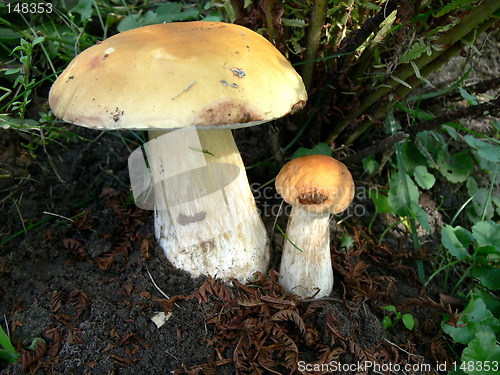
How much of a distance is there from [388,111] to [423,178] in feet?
1.59

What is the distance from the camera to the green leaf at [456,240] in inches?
78.3

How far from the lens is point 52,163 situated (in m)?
2.37

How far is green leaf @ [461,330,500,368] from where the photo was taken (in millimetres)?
1606

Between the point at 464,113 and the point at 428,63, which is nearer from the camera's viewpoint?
the point at 428,63

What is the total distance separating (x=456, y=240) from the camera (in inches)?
80.5

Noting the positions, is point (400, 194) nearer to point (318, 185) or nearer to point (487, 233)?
point (487, 233)

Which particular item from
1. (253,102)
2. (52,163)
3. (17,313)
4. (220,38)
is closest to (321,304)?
(253,102)

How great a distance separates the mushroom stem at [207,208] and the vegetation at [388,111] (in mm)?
239

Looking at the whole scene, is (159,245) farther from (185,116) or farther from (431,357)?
(431,357)

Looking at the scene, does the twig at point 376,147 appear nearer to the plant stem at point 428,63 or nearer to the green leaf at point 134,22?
the plant stem at point 428,63

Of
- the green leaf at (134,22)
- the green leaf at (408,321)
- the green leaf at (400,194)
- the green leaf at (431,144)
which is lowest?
the green leaf at (408,321)

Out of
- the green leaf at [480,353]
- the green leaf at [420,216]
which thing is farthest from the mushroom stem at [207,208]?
the green leaf at [480,353]

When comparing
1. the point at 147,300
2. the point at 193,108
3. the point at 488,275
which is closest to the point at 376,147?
the point at 488,275

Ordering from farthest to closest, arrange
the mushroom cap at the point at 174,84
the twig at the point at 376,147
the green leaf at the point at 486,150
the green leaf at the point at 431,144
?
the green leaf at the point at 431,144, the green leaf at the point at 486,150, the twig at the point at 376,147, the mushroom cap at the point at 174,84
